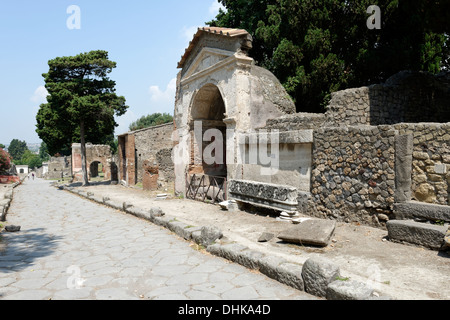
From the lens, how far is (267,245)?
5.22 metres

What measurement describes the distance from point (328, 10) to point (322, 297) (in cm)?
1176

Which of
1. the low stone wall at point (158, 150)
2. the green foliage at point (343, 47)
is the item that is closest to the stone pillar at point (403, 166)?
the green foliage at point (343, 47)

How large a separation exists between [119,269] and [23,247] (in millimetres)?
2426

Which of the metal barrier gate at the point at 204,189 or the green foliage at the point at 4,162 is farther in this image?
the green foliage at the point at 4,162

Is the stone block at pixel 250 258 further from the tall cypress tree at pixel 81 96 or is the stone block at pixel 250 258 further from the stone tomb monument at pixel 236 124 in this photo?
the tall cypress tree at pixel 81 96

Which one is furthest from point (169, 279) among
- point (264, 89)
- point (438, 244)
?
point (264, 89)

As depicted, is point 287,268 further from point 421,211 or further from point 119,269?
point 421,211

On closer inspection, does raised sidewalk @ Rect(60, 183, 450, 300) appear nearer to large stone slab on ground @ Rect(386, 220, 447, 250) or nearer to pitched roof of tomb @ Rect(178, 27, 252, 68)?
large stone slab on ground @ Rect(386, 220, 447, 250)

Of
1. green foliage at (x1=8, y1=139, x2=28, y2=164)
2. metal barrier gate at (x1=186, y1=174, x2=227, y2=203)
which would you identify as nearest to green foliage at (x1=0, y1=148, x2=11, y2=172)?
metal barrier gate at (x1=186, y1=174, x2=227, y2=203)

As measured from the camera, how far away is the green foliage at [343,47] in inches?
440

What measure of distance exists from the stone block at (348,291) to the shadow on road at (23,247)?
3.97m

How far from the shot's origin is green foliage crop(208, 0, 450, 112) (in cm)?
1116

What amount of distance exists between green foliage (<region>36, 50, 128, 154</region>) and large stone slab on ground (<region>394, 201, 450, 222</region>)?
17.4m

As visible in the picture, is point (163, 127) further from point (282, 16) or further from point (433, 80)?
point (433, 80)
